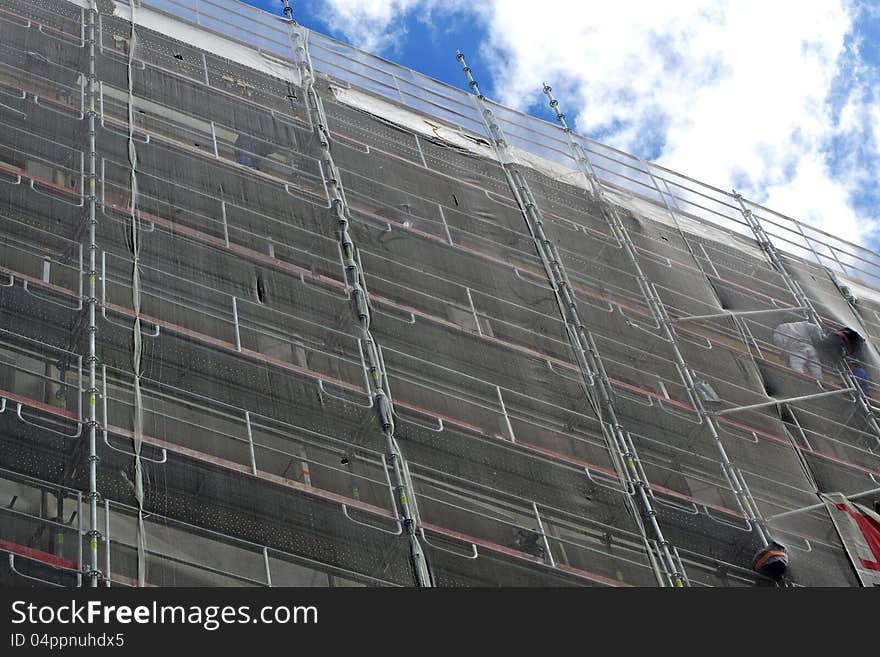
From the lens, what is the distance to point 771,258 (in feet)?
54.3

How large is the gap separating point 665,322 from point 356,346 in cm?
385

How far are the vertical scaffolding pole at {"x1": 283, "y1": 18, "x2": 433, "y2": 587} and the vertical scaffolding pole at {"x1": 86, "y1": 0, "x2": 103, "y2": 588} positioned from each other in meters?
2.27

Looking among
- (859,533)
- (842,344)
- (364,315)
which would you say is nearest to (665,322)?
(842,344)

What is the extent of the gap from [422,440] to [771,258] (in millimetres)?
6894

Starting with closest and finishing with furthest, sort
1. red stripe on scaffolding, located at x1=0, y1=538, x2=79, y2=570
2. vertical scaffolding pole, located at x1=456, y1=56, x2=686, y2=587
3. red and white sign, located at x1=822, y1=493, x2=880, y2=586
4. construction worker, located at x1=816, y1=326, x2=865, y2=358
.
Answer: red stripe on scaffolding, located at x1=0, y1=538, x2=79, y2=570
vertical scaffolding pole, located at x1=456, y1=56, x2=686, y2=587
red and white sign, located at x1=822, y1=493, x2=880, y2=586
construction worker, located at x1=816, y1=326, x2=865, y2=358

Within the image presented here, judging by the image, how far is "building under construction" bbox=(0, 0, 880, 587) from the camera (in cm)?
1012

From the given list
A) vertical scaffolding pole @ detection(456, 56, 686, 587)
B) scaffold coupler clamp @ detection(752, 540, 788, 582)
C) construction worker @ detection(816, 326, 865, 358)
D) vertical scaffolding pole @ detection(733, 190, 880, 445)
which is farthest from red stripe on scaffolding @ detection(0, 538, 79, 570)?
construction worker @ detection(816, 326, 865, 358)

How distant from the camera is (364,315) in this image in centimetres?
1199

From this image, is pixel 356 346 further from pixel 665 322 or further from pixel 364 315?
pixel 665 322

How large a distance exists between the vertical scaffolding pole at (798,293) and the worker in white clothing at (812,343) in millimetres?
140

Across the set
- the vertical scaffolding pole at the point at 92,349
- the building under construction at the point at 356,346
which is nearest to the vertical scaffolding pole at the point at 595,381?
the building under construction at the point at 356,346

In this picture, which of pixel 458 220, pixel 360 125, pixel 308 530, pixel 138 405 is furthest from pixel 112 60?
pixel 308 530

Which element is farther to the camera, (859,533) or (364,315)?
(859,533)

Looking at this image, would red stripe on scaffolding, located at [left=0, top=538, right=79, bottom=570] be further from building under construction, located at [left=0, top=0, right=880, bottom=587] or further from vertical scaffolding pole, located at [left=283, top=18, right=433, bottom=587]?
vertical scaffolding pole, located at [left=283, top=18, right=433, bottom=587]
